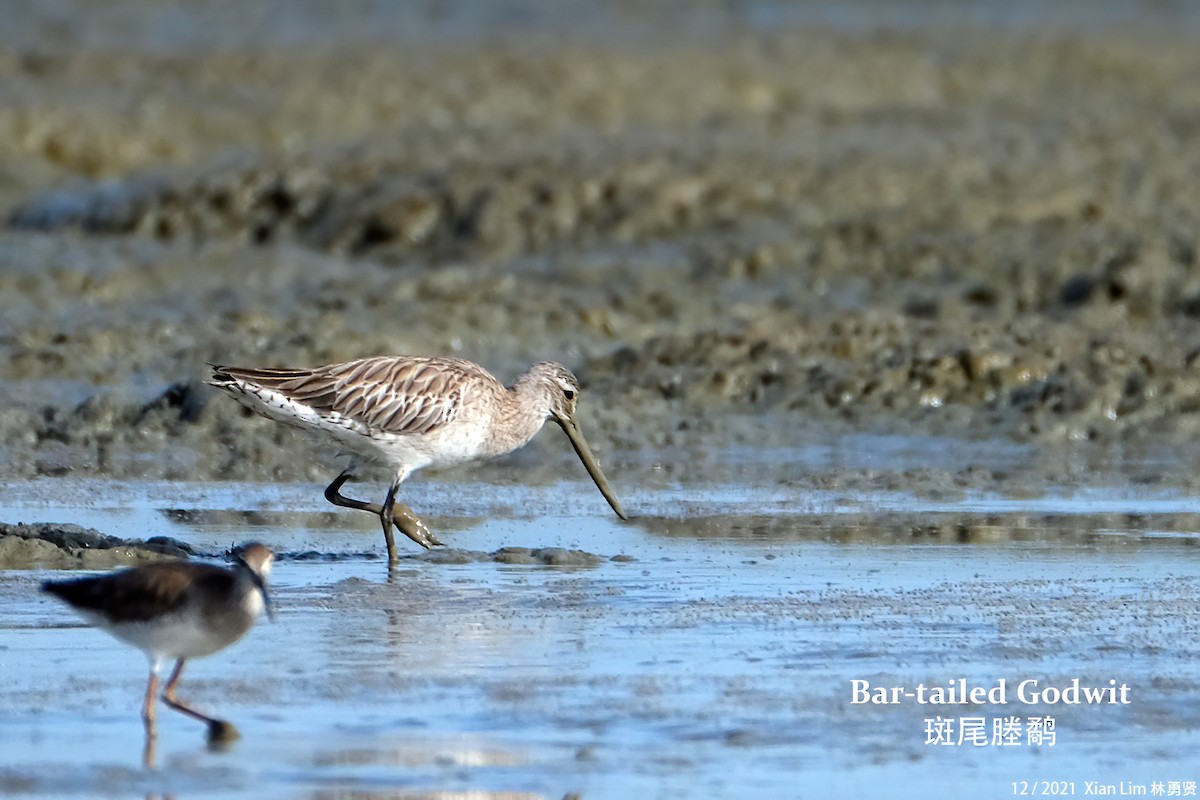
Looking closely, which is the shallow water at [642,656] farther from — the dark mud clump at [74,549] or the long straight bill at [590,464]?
the dark mud clump at [74,549]

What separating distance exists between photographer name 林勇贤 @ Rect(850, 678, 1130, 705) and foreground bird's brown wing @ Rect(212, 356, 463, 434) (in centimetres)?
352

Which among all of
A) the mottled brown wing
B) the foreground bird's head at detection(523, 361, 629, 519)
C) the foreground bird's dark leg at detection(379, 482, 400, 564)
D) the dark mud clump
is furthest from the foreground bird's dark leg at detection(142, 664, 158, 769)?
the foreground bird's head at detection(523, 361, 629, 519)

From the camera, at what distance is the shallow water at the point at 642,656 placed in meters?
5.80

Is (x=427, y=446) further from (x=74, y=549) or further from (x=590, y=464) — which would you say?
(x=74, y=549)

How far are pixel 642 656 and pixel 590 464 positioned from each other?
3.17 metres

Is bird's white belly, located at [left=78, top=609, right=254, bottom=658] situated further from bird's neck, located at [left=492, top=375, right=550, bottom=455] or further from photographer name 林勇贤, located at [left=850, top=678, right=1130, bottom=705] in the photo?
bird's neck, located at [left=492, top=375, right=550, bottom=455]

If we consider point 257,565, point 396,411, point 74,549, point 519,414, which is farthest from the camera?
point 519,414

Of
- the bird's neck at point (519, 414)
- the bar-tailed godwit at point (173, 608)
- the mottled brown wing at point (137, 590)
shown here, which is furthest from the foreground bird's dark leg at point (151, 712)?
the bird's neck at point (519, 414)

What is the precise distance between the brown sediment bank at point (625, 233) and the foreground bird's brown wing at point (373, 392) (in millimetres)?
1717

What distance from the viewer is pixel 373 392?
9.80 metres

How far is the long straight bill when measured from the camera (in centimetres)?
1011

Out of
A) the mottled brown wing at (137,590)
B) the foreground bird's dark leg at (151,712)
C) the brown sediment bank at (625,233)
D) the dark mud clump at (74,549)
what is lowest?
the foreground bird's dark leg at (151,712)

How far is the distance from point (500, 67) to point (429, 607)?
21.4 metres

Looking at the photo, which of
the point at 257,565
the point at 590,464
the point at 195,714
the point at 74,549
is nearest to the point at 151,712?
the point at 195,714
